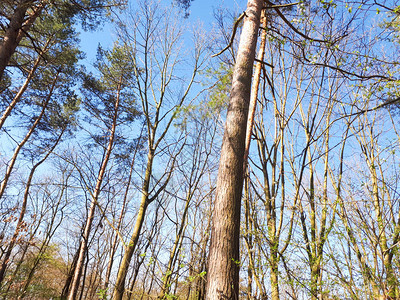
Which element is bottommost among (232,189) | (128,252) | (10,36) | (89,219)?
(128,252)

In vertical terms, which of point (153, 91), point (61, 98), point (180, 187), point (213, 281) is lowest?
point (213, 281)

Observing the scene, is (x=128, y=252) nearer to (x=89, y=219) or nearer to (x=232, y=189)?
(x=232, y=189)

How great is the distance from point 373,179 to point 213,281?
501cm

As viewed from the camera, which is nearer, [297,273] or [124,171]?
[297,273]

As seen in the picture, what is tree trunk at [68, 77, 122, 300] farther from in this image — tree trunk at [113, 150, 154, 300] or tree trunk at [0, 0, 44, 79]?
tree trunk at [0, 0, 44, 79]

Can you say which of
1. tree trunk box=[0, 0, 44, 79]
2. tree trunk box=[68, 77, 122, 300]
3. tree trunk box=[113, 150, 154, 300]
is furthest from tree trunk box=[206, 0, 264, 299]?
tree trunk box=[68, 77, 122, 300]

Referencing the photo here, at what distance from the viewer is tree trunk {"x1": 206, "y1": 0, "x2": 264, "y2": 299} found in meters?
1.96

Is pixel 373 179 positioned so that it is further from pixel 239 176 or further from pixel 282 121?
pixel 239 176

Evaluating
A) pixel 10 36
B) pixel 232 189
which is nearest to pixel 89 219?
pixel 10 36

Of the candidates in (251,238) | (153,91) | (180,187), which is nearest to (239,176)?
(251,238)

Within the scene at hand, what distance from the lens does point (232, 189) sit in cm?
235

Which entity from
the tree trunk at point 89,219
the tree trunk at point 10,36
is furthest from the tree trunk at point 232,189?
the tree trunk at point 89,219

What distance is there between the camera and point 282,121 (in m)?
5.18

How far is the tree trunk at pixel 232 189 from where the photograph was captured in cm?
196
